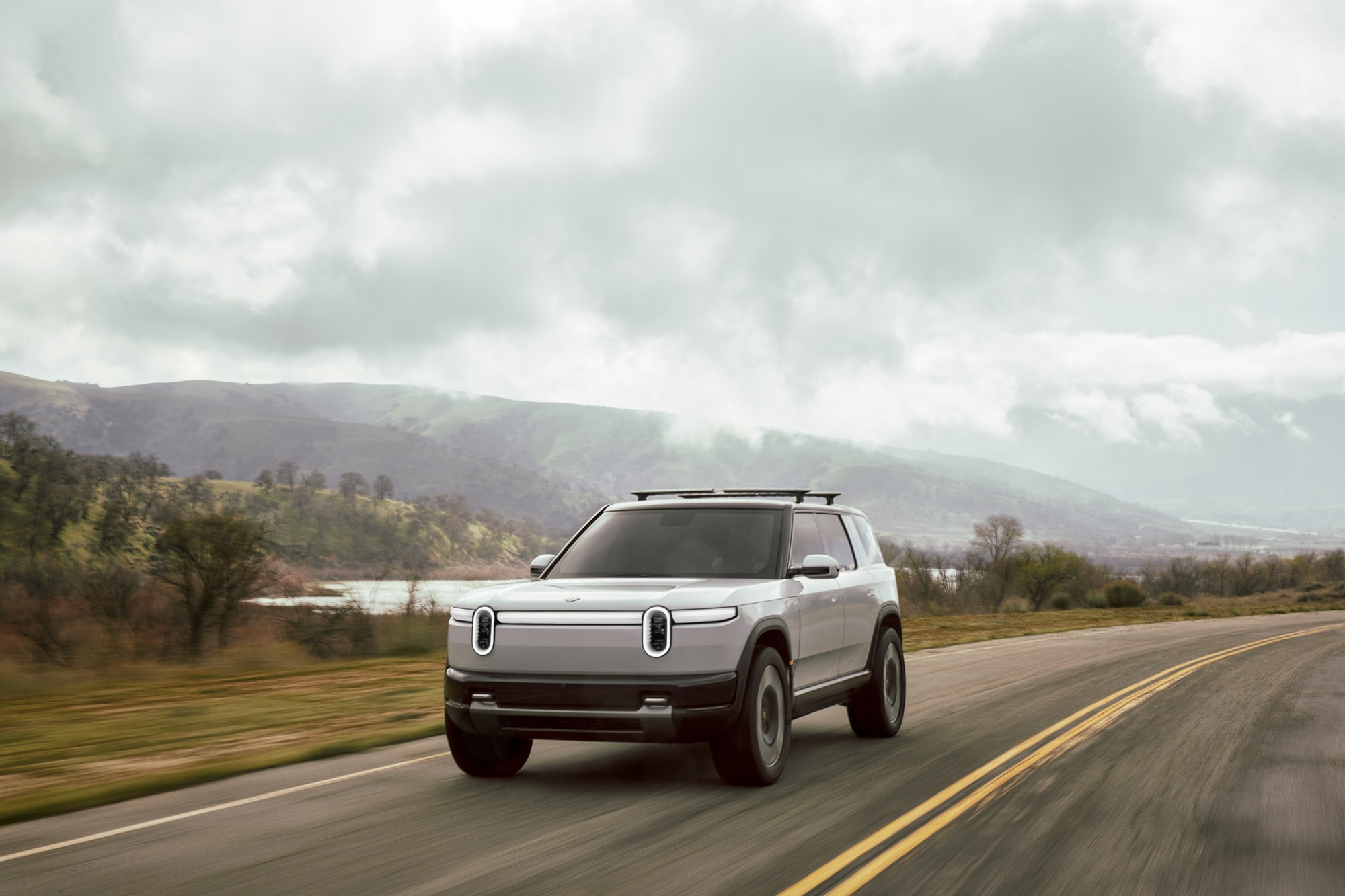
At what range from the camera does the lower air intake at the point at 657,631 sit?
688cm

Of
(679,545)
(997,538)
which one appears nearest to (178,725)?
(679,545)

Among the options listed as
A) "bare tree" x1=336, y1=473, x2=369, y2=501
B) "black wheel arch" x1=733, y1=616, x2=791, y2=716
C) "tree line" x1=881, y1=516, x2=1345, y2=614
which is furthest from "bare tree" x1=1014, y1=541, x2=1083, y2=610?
"bare tree" x1=336, y1=473, x2=369, y2=501

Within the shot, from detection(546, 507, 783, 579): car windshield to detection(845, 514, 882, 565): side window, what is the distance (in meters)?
1.72

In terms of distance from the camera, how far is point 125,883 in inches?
205

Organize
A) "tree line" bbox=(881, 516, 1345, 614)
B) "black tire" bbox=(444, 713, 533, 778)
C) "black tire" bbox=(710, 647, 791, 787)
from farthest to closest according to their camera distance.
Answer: "tree line" bbox=(881, 516, 1345, 614), "black tire" bbox=(444, 713, 533, 778), "black tire" bbox=(710, 647, 791, 787)

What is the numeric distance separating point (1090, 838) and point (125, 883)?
4.96 m

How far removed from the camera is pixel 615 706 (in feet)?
22.4

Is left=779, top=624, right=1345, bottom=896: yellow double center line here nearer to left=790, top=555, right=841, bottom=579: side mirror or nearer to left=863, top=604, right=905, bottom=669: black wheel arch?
left=863, top=604, right=905, bottom=669: black wheel arch

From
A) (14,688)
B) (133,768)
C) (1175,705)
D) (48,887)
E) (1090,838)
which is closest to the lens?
(48,887)

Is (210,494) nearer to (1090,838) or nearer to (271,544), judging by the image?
(271,544)

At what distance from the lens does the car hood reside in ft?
23.0

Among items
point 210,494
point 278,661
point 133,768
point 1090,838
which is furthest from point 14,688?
point 210,494

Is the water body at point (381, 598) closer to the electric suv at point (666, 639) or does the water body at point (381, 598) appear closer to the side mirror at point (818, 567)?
the electric suv at point (666, 639)

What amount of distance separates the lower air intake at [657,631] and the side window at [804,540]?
1591 mm
